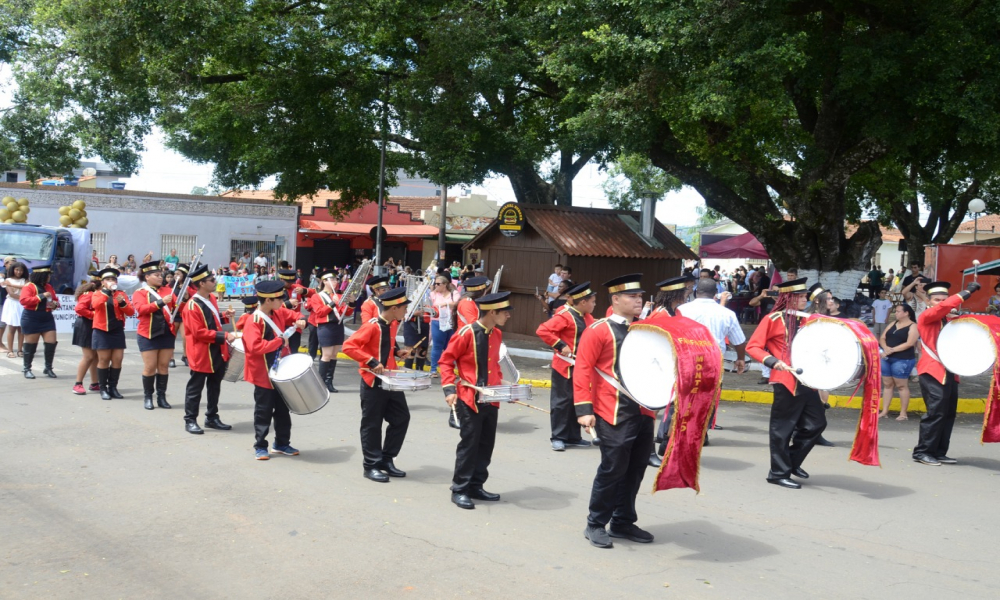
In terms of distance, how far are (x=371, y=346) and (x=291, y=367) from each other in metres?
0.97

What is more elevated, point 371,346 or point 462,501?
point 371,346

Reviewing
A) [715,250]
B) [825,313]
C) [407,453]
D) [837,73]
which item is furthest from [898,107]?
[715,250]

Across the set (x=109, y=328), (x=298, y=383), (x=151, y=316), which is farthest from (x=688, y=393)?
(x=109, y=328)

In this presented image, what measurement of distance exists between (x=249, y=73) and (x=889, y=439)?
48.1ft

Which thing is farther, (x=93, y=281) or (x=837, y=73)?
(x=837, y=73)

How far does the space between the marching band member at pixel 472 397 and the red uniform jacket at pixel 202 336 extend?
3.52m

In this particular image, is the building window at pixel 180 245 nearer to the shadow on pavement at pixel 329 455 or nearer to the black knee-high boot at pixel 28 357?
the black knee-high boot at pixel 28 357

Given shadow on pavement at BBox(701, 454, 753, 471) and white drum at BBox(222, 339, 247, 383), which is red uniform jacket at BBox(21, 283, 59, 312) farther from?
shadow on pavement at BBox(701, 454, 753, 471)

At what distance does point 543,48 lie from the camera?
17625mm

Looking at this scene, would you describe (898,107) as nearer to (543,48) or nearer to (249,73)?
(543,48)

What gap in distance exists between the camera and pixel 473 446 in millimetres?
6871

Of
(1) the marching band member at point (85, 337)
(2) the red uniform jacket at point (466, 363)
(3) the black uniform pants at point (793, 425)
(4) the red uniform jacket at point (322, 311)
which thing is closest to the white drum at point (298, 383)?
(2) the red uniform jacket at point (466, 363)

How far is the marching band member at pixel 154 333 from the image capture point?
10398mm

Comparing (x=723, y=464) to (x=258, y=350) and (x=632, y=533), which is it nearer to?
(x=632, y=533)
